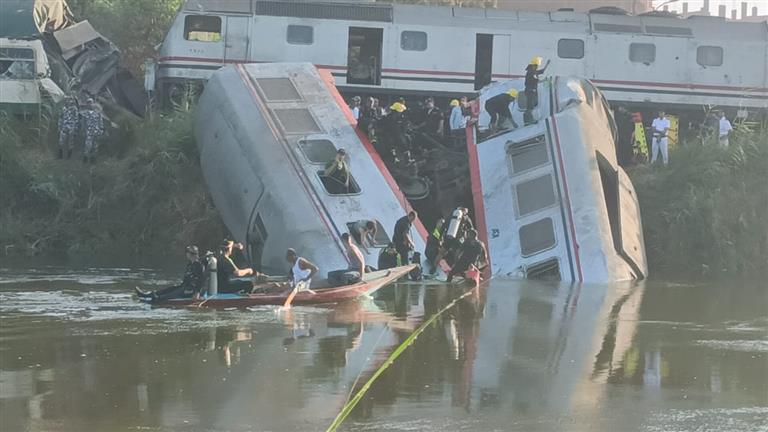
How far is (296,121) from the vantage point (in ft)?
73.5

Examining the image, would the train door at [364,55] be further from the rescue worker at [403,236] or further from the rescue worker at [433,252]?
the rescue worker at [403,236]

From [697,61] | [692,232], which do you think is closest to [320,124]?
[692,232]

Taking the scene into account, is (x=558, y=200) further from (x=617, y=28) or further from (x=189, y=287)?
(x=617, y=28)

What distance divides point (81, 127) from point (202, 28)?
4266 millimetres

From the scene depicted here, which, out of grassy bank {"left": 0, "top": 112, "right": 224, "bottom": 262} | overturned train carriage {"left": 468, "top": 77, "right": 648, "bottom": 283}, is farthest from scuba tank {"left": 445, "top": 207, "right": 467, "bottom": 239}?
grassy bank {"left": 0, "top": 112, "right": 224, "bottom": 262}

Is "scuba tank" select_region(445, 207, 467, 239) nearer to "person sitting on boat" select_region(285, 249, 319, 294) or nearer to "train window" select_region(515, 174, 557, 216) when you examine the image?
"train window" select_region(515, 174, 557, 216)

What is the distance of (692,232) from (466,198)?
15.8ft

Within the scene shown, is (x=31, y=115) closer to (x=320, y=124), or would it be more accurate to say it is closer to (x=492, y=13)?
(x=320, y=124)

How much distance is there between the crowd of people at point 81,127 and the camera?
2669cm

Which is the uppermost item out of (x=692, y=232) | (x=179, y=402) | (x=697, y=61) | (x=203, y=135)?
(x=697, y=61)

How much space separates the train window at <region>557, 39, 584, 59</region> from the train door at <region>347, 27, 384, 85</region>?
477 centimetres

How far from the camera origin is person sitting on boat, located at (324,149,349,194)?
804 inches

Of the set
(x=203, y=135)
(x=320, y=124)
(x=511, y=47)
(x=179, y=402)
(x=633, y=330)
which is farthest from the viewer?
(x=511, y=47)

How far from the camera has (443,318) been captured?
15.0 meters
